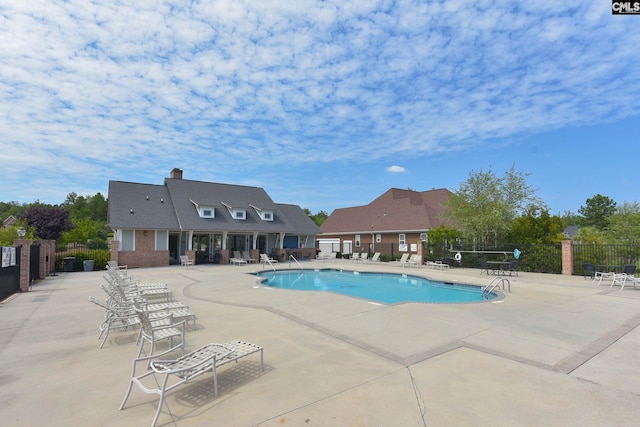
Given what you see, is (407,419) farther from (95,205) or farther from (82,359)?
(95,205)

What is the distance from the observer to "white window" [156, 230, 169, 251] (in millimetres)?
22000

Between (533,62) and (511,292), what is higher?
(533,62)

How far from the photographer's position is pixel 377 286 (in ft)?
49.1

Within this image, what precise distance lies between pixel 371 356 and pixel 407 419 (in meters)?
1.71

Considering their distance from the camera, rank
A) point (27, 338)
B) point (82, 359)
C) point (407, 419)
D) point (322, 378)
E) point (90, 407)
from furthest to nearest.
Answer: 1. point (27, 338)
2. point (82, 359)
3. point (322, 378)
4. point (90, 407)
5. point (407, 419)

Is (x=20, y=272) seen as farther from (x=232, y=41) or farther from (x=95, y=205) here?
(x=95, y=205)

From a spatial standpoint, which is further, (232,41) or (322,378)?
(232,41)

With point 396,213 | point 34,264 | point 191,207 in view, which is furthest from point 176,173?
point 396,213

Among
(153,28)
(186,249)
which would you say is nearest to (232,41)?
(153,28)

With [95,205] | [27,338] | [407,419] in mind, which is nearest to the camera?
[407,419]

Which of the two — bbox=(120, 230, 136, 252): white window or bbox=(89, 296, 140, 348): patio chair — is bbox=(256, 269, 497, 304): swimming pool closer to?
bbox=(89, 296, 140, 348): patio chair

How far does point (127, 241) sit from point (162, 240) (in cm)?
210

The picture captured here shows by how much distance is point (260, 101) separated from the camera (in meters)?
16.9

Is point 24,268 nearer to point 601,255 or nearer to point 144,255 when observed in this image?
point 144,255
